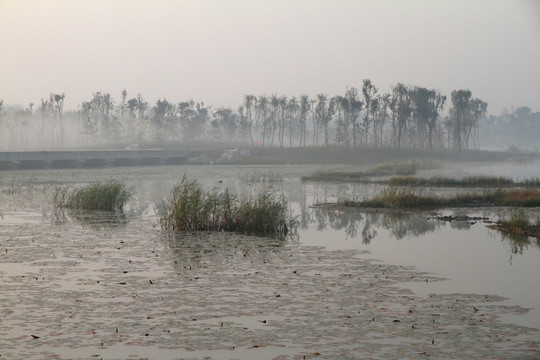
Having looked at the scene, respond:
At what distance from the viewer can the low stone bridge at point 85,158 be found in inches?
2945

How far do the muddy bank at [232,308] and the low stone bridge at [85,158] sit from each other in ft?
189

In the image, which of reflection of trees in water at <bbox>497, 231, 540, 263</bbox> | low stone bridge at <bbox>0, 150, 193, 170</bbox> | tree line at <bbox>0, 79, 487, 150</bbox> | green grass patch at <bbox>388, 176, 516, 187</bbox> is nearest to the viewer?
reflection of trees in water at <bbox>497, 231, 540, 263</bbox>

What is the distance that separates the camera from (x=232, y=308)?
13180 millimetres

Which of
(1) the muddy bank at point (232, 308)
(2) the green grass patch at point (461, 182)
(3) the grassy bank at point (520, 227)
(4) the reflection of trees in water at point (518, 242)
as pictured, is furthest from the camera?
(2) the green grass patch at point (461, 182)

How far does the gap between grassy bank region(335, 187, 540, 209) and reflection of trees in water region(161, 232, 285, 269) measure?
12131 millimetres

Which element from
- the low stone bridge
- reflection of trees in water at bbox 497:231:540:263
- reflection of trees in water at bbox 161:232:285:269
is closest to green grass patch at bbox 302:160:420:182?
reflection of trees in water at bbox 497:231:540:263

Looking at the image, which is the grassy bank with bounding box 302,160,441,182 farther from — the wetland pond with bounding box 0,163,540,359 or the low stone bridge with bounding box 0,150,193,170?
the low stone bridge with bounding box 0,150,193,170

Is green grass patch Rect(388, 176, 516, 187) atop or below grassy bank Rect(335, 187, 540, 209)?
atop

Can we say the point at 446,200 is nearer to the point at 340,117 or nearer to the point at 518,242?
the point at 518,242

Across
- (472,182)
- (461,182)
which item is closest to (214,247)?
(472,182)

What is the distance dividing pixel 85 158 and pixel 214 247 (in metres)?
65.6

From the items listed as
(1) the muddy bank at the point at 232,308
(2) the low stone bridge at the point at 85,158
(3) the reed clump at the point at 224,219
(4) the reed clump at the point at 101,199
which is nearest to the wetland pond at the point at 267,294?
(1) the muddy bank at the point at 232,308

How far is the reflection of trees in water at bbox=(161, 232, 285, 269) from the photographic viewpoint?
18.4 metres

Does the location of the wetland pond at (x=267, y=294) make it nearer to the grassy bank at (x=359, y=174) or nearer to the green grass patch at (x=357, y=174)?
the grassy bank at (x=359, y=174)
